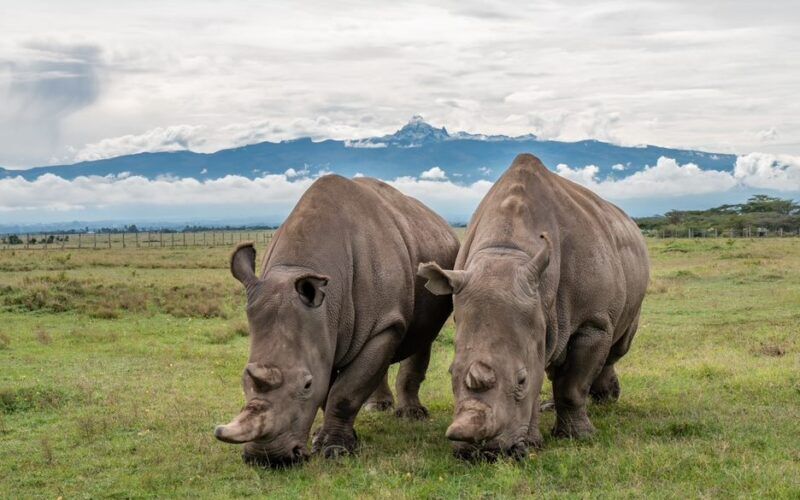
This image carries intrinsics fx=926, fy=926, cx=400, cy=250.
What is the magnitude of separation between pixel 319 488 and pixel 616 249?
4.67 metres

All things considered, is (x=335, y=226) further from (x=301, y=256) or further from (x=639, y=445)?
(x=639, y=445)

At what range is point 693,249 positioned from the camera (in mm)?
46000

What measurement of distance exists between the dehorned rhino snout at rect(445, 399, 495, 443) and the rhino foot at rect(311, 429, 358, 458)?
1.94 meters

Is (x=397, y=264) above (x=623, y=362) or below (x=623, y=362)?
above

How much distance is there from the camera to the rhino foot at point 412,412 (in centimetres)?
1164

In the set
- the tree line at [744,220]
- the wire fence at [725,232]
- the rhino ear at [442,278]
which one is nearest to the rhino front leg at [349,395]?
the rhino ear at [442,278]

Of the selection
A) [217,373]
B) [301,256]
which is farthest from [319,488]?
[217,373]

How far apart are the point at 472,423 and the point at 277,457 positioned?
1.88m

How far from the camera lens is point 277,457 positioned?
26.9 ft

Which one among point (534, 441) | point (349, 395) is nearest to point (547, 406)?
point (534, 441)

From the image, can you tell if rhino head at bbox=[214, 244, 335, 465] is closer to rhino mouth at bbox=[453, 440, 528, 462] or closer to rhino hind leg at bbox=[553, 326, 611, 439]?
rhino mouth at bbox=[453, 440, 528, 462]

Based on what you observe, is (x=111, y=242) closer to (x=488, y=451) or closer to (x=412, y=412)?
(x=412, y=412)

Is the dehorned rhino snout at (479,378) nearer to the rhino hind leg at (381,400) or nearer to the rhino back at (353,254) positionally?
the rhino back at (353,254)

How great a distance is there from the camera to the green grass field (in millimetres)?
7828
